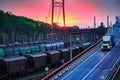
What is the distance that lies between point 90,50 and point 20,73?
22.4 m

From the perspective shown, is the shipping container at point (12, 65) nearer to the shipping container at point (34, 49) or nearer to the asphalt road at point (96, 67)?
the asphalt road at point (96, 67)

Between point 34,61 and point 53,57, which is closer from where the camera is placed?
point 34,61

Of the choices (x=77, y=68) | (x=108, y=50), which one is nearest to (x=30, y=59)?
(x=77, y=68)

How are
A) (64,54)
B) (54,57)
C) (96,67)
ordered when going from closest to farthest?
1. (96,67)
2. (54,57)
3. (64,54)

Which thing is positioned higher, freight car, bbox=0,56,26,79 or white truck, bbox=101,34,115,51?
white truck, bbox=101,34,115,51

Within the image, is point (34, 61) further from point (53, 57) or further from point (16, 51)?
point (53, 57)

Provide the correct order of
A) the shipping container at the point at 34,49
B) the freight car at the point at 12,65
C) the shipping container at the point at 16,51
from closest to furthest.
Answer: the freight car at the point at 12,65
the shipping container at the point at 16,51
the shipping container at the point at 34,49

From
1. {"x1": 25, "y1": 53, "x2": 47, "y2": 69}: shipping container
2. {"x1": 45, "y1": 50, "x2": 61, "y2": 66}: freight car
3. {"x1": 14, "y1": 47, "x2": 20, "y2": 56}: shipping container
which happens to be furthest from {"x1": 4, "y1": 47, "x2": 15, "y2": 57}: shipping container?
{"x1": 45, "y1": 50, "x2": 61, "y2": 66}: freight car

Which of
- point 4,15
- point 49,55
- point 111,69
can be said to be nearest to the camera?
point 111,69

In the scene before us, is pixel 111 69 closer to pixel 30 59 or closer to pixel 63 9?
pixel 30 59

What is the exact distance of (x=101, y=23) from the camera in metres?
160

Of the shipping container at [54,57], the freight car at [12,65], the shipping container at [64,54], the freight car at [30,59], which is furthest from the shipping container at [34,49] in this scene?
the freight car at [12,65]

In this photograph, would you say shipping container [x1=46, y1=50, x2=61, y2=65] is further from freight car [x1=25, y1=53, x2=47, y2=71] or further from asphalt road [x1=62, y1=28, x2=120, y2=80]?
asphalt road [x1=62, y1=28, x2=120, y2=80]

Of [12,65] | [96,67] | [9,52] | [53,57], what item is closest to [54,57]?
[53,57]
